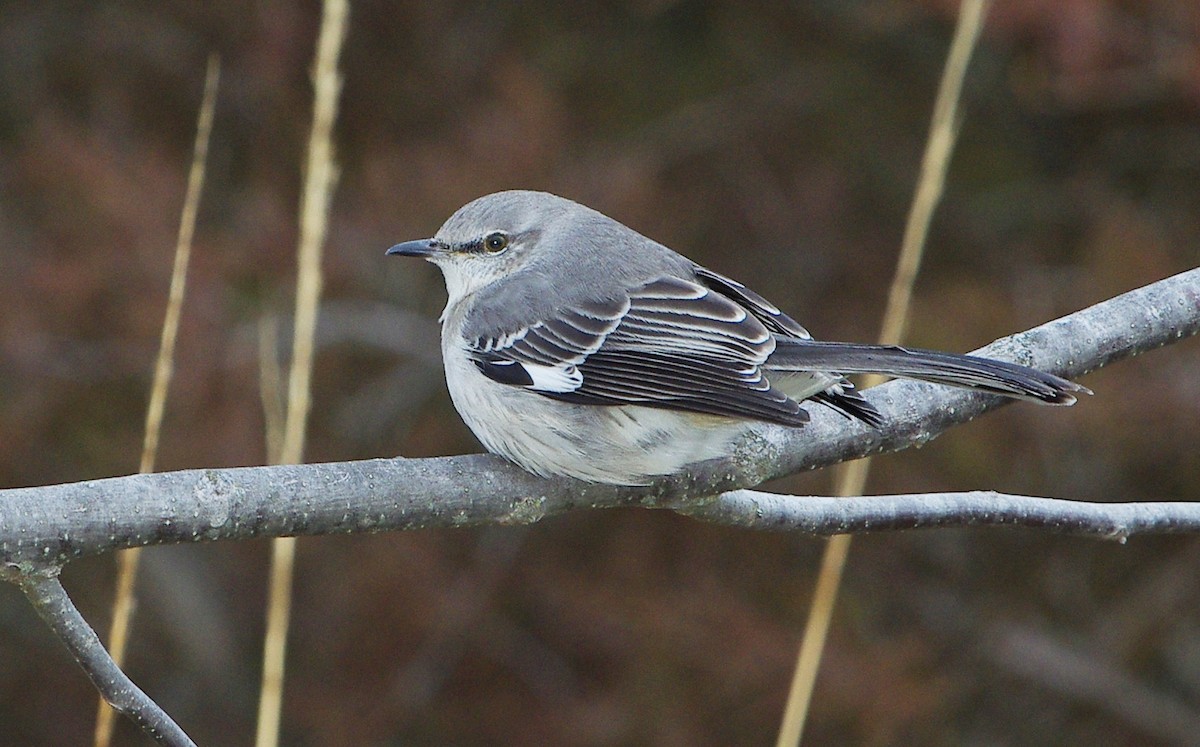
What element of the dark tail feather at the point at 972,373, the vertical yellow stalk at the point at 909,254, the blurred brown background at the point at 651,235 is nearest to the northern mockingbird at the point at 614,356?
the dark tail feather at the point at 972,373

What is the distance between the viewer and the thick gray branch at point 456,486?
1660 millimetres

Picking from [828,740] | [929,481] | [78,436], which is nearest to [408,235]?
[78,436]

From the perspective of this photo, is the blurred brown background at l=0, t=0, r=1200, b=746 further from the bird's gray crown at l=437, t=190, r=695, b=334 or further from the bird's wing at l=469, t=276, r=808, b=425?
the bird's wing at l=469, t=276, r=808, b=425

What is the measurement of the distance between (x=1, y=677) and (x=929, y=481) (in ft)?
11.4

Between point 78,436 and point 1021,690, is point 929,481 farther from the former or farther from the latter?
point 78,436

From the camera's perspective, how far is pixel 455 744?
198 inches

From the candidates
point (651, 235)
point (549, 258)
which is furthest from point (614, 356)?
point (651, 235)

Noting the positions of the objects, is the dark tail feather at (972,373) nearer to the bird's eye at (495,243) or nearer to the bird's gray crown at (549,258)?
the bird's gray crown at (549,258)

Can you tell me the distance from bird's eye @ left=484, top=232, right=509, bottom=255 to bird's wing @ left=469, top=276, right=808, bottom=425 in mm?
391

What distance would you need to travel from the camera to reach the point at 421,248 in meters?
3.02

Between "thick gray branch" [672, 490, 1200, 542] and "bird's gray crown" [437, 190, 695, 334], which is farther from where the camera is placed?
"bird's gray crown" [437, 190, 695, 334]

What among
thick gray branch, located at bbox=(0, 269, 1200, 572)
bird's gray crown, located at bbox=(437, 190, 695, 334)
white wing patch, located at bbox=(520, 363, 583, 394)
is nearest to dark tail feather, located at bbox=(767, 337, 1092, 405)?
thick gray branch, located at bbox=(0, 269, 1200, 572)

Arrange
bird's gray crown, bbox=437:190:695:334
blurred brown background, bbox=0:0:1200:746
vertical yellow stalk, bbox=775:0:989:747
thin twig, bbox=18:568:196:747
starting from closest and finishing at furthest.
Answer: thin twig, bbox=18:568:196:747 < vertical yellow stalk, bbox=775:0:989:747 < bird's gray crown, bbox=437:190:695:334 < blurred brown background, bbox=0:0:1200:746

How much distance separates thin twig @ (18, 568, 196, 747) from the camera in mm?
1643
